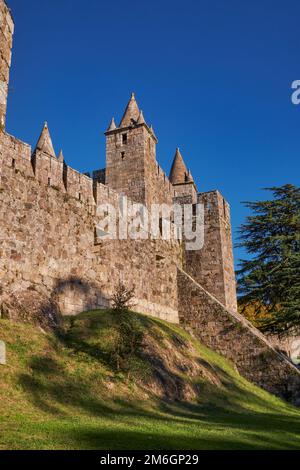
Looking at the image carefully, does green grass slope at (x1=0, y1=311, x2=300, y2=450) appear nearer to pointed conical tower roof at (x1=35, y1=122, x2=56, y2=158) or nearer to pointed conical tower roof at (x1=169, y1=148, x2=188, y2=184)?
pointed conical tower roof at (x1=35, y1=122, x2=56, y2=158)

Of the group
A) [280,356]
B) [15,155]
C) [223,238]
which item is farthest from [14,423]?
[223,238]

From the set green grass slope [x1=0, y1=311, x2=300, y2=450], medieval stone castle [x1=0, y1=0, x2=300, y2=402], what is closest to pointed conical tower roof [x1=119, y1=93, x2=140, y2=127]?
medieval stone castle [x1=0, y1=0, x2=300, y2=402]

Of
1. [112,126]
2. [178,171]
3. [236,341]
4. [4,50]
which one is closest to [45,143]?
[112,126]

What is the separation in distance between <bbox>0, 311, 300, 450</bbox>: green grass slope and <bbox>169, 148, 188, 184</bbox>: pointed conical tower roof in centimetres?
2302

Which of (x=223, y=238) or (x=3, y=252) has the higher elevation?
(x=223, y=238)

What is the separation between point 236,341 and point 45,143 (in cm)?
1783

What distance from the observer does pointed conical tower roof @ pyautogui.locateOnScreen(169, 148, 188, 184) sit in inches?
1536

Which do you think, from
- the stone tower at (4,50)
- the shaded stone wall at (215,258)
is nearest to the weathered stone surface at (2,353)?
the stone tower at (4,50)

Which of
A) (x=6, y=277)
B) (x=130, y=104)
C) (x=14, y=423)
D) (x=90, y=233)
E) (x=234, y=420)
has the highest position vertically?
(x=130, y=104)

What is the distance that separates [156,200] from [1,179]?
1412 centimetres

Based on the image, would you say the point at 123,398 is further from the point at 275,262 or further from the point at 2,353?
the point at 275,262
